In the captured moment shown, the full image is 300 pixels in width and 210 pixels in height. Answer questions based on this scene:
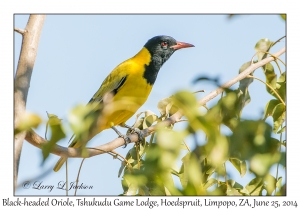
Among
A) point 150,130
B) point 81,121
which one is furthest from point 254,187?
point 81,121

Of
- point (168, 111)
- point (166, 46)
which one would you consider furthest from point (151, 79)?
point (168, 111)

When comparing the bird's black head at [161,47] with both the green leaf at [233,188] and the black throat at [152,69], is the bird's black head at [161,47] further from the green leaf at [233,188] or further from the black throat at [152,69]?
the green leaf at [233,188]

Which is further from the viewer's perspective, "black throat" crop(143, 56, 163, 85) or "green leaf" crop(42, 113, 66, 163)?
"black throat" crop(143, 56, 163, 85)

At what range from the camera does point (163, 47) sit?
18.2ft

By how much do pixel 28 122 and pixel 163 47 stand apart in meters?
4.65

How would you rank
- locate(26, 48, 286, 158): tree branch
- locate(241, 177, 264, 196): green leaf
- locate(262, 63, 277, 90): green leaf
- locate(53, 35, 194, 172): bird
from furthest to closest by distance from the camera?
locate(53, 35, 194, 172): bird, locate(262, 63, 277, 90): green leaf, locate(26, 48, 286, 158): tree branch, locate(241, 177, 264, 196): green leaf

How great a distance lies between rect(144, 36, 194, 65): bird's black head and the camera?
5.50m

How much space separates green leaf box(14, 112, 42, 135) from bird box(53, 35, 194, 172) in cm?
343

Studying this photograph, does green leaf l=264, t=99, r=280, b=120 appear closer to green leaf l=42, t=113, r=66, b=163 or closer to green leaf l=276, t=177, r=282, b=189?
green leaf l=276, t=177, r=282, b=189

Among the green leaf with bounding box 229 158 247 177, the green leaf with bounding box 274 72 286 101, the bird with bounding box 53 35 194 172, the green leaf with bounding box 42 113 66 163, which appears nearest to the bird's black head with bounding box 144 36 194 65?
the bird with bounding box 53 35 194 172

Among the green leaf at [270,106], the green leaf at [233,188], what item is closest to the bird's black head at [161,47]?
the green leaf at [270,106]

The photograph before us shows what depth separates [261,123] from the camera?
1.17m
